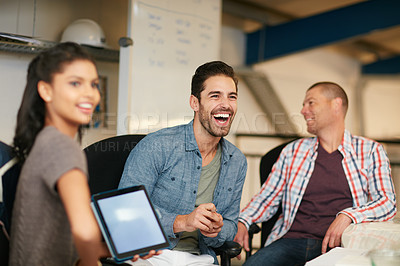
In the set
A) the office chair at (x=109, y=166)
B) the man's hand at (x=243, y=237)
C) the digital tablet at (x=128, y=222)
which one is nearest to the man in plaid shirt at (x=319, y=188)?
the man's hand at (x=243, y=237)

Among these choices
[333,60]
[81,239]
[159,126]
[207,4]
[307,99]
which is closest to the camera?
[81,239]

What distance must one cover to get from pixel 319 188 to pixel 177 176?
2.73 ft

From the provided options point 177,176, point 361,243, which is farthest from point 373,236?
point 177,176

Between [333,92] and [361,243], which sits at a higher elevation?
[333,92]

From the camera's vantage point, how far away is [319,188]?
7.72 feet

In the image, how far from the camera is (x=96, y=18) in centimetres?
419

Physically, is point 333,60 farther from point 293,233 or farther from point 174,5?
point 293,233

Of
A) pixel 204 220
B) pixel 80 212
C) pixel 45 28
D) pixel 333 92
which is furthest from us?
pixel 45 28

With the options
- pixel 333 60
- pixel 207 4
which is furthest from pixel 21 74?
pixel 333 60

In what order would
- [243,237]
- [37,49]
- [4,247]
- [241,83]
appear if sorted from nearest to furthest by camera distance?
1. [4,247]
2. [243,237]
3. [37,49]
4. [241,83]

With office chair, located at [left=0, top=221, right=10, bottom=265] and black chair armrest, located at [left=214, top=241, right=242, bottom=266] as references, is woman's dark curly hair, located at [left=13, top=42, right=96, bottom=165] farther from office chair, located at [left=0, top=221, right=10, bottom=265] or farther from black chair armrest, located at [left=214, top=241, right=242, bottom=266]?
black chair armrest, located at [left=214, top=241, right=242, bottom=266]

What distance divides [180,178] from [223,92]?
0.41 m

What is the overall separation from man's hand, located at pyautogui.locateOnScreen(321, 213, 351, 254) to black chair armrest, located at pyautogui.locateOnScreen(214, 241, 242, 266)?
1.51ft

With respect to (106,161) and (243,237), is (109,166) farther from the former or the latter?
(243,237)
